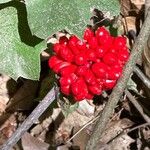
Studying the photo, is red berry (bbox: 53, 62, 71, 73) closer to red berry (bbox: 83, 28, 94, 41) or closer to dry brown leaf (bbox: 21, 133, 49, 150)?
red berry (bbox: 83, 28, 94, 41)

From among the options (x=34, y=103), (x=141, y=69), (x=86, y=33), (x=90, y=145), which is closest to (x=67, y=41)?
(x=86, y=33)

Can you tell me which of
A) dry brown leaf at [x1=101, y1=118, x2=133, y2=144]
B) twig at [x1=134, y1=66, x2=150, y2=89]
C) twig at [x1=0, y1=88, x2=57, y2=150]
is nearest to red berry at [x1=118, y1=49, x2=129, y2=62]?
twig at [x1=0, y1=88, x2=57, y2=150]

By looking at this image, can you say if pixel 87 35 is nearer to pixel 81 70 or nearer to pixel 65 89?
pixel 81 70

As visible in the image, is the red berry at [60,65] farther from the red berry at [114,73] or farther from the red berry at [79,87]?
the red berry at [114,73]

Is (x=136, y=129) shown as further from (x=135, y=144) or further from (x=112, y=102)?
(x=112, y=102)

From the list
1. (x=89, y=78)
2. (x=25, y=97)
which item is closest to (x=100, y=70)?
(x=89, y=78)

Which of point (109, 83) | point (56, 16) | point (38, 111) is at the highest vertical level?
point (56, 16)
